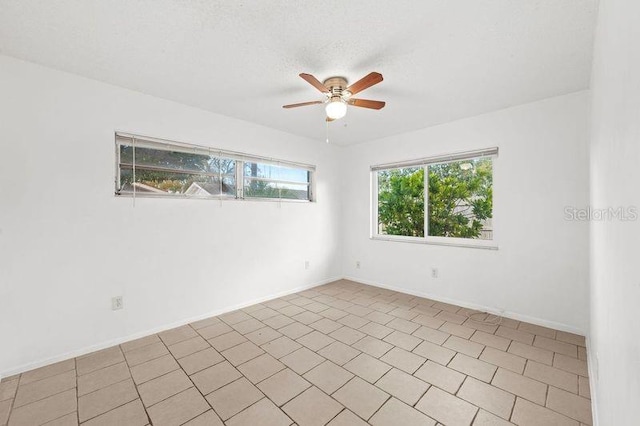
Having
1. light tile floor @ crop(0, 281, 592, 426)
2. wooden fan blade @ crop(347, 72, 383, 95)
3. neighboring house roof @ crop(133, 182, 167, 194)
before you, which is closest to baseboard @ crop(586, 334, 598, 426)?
light tile floor @ crop(0, 281, 592, 426)

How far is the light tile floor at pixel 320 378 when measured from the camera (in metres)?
1.63

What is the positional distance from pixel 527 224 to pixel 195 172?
12.2ft

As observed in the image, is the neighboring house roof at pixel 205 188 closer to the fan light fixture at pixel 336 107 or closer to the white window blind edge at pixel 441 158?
the fan light fixture at pixel 336 107

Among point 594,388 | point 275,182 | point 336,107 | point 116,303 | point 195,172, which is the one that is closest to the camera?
point 594,388

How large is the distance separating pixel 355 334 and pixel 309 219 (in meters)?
1.98

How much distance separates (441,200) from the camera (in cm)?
370

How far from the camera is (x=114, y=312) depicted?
2.47 m

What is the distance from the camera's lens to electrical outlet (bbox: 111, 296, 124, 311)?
2.47 m

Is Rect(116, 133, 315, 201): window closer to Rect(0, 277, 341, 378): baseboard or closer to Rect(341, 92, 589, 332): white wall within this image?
Rect(0, 277, 341, 378): baseboard

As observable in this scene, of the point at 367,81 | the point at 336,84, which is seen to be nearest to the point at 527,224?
the point at 367,81

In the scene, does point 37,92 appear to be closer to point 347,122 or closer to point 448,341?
point 347,122

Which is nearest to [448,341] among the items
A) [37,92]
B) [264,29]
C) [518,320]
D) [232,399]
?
[518,320]

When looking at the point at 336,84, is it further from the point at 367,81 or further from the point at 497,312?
the point at 497,312

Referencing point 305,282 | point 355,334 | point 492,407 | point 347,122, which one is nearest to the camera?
point 492,407
